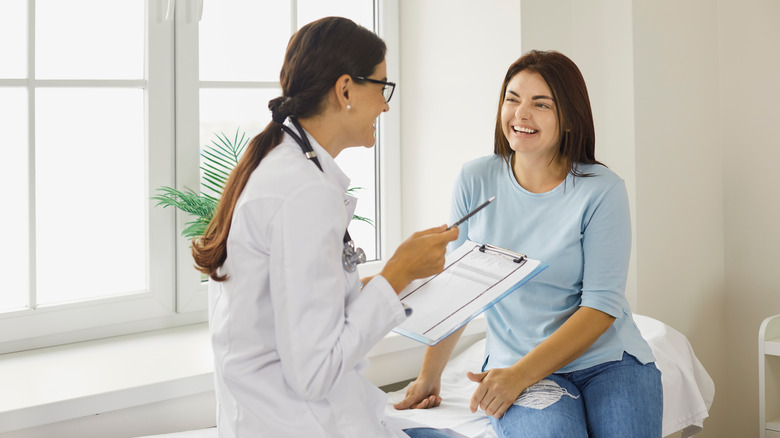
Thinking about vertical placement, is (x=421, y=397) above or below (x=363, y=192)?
below

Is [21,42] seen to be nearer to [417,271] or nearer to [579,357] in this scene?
[417,271]

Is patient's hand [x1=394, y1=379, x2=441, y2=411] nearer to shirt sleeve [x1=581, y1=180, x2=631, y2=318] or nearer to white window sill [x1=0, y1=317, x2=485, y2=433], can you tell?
white window sill [x1=0, y1=317, x2=485, y2=433]

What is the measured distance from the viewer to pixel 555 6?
2264 millimetres

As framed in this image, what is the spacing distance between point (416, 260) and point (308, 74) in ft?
1.08

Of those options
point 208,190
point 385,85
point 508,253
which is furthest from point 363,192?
point 385,85

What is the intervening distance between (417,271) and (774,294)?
1.91 meters

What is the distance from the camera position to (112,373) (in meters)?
1.55

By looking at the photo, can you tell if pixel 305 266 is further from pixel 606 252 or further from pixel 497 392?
pixel 606 252

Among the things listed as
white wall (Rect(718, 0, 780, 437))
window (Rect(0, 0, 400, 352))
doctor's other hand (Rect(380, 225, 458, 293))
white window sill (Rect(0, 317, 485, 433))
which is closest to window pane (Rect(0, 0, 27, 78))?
window (Rect(0, 0, 400, 352))

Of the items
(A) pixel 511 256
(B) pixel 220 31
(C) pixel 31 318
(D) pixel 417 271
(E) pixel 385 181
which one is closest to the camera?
(D) pixel 417 271

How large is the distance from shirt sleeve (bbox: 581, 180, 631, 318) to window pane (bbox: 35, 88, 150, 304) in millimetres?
1129

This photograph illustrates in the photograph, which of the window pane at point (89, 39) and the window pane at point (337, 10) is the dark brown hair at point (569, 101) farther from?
the window pane at point (89, 39)

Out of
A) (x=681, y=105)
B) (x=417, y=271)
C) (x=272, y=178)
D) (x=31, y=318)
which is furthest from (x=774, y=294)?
(x=31, y=318)

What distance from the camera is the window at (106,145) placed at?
1.73m
